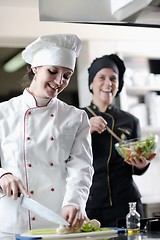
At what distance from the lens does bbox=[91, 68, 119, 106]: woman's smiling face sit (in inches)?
132

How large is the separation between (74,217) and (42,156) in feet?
1.22

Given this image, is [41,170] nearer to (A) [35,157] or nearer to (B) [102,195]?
(A) [35,157]

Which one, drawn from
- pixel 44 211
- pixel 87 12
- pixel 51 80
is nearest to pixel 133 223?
pixel 44 211

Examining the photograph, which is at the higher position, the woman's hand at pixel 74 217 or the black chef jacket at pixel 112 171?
the black chef jacket at pixel 112 171

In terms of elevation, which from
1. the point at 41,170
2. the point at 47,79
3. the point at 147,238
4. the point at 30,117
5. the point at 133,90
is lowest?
the point at 147,238

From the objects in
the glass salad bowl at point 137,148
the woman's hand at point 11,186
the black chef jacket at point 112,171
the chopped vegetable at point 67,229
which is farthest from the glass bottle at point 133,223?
the black chef jacket at point 112,171

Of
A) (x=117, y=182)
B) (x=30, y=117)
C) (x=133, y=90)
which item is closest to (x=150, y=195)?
(x=133, y=90)

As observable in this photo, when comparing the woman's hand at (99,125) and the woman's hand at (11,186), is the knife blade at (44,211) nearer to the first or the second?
the woman's hand at (11,186)

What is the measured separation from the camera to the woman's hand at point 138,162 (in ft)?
9.57

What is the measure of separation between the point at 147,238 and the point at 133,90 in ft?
9.31

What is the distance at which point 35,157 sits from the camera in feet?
6.34

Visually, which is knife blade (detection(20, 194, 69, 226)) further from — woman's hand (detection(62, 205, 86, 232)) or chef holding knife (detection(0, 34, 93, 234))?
chef holding knife (detection(0, 34, 93, 234))

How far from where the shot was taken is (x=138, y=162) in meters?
2.93

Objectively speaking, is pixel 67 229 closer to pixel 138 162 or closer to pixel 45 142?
pixel 45 142
